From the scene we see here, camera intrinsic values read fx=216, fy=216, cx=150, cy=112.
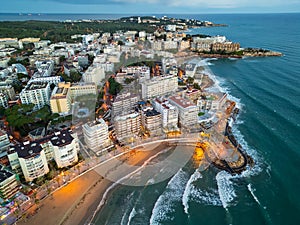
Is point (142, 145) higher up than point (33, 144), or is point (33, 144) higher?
point (33, 144)

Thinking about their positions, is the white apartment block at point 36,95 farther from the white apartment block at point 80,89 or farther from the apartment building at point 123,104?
the apartment building at point 123,104

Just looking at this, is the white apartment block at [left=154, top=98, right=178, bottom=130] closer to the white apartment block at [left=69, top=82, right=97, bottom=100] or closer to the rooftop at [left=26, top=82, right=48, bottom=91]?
the white apartment block at [left=69, top=82, right=97, bottom=100]

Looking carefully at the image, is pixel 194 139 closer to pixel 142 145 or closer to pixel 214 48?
pixel 142 145

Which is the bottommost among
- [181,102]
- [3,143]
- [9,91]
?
[3,143]

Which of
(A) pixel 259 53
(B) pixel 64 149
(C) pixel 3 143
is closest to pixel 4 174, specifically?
(B) pixel 64 149

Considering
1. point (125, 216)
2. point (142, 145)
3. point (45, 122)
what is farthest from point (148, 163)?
point (45, 122)

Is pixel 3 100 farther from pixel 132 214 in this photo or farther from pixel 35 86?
pixel 132 214
